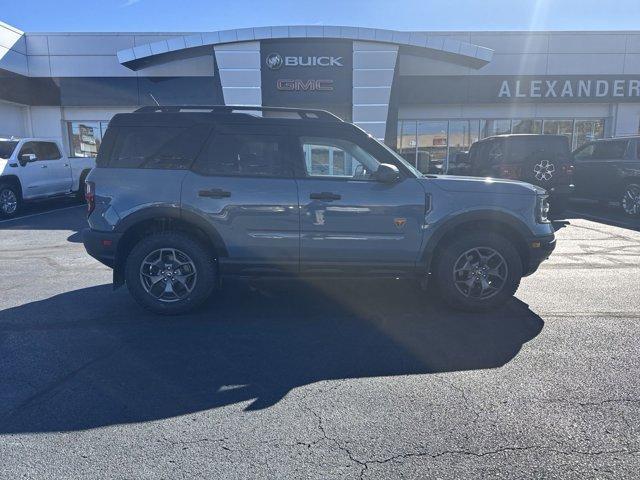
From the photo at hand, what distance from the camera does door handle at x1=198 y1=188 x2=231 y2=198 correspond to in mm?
4660

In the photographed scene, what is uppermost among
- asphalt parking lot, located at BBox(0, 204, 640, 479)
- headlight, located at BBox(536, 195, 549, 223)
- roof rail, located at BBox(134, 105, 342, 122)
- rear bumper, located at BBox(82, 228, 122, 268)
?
roof rail, located at BBox(134, 105, 342, 122)

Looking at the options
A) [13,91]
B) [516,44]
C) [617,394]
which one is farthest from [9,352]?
[516,44]

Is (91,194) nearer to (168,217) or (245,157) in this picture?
(168,217)

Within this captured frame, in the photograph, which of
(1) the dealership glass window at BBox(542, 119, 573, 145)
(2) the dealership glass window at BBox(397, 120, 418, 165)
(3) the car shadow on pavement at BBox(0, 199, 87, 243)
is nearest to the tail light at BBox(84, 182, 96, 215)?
(3) the car shadow on pavement at BBox(0, 199, 87, 243)

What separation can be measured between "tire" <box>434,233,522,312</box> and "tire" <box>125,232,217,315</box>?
240 cm

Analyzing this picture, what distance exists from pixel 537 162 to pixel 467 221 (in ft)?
24.0

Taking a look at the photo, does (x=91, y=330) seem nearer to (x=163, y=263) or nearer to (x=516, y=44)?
(x=163, y=263)

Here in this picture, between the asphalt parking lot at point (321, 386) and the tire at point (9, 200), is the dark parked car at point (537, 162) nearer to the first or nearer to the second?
the asphalt parking lot at point (321, 386)

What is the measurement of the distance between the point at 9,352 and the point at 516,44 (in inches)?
782

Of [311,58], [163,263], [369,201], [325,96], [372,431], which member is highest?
[311,58]

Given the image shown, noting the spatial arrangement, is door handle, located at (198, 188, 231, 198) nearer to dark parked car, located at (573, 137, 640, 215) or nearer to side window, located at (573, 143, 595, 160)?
dark parked car, located at (573, 137, 640, 215)

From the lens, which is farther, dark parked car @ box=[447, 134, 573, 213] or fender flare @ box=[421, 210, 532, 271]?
dark parked car @ box=[447, 134, 573, 213]

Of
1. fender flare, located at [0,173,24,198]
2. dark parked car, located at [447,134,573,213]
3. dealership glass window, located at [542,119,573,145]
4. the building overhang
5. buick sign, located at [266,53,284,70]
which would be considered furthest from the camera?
dealership glass window, located at [542,119,573,145]

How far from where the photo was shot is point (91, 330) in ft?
14.5
